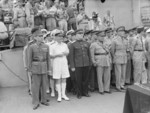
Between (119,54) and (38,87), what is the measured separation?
292 centimetres

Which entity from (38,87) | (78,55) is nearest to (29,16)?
(78,55)

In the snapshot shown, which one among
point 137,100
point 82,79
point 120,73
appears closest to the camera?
point 137,100

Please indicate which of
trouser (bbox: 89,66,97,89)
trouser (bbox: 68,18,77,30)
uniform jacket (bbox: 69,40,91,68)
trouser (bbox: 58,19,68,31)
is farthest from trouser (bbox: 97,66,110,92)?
trouser (bbox: 68,18,77,30)

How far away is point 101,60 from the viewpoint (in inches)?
291

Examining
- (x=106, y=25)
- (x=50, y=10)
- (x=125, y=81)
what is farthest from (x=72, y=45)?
(x=106, y=25)

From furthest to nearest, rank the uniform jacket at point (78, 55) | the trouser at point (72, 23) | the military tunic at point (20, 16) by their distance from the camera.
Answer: the trouser at point (72, 23) < the military tunic at point (20, 16) < the uniform jacket at point (78, 55)

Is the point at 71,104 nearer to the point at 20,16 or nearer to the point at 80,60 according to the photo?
the point at 80,60

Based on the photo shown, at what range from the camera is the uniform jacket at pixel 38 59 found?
624cm

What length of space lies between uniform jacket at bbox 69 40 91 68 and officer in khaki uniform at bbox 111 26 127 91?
1067mm

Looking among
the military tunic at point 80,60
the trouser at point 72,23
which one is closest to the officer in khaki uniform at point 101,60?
the military tunic at point 80,60

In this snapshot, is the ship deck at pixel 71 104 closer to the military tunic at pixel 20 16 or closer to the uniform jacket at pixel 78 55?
the uniform jacket at pixel 78 55

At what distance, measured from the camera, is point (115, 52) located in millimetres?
7777

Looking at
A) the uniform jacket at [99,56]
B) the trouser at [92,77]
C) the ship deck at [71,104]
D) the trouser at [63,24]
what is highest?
the trouser at [63,24]

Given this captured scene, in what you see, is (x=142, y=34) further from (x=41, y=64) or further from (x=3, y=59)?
(x=3, y=59)
